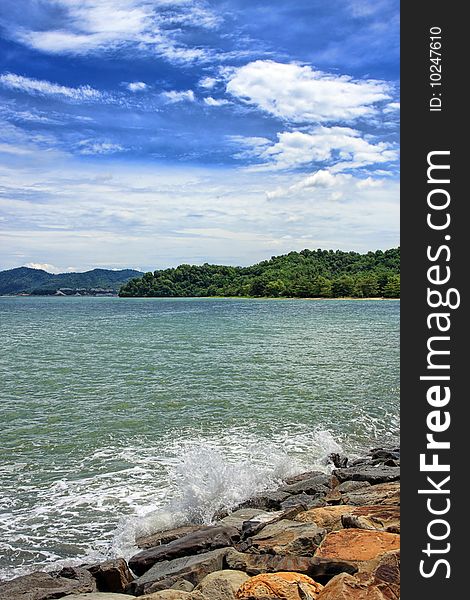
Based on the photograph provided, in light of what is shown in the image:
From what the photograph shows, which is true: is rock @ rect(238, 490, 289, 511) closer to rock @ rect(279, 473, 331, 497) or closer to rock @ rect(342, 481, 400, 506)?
rock @ rect(279, 473, 331, 497)

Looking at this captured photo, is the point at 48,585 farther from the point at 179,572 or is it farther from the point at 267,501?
the point at 267,501

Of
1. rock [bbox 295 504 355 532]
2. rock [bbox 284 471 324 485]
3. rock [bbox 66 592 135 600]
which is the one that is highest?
rock [bbox 295 504 355 532]

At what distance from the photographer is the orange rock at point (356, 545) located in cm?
722

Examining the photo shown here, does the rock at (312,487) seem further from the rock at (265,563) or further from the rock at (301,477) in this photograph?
A: the rock at (265,563)

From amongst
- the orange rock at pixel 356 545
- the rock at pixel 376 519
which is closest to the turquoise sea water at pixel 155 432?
the rock at pixel 376 519

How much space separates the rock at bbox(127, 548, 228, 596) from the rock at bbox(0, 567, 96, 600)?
711mm

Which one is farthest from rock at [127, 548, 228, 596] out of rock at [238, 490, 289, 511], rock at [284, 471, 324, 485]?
rock at [284, 471, 324, 485]

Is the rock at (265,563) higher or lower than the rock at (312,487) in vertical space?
higher

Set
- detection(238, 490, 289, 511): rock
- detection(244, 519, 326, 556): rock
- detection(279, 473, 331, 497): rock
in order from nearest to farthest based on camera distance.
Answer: detection(244, 519, 326, 556): rock < detection(238, 490, 289, 511): rock < detection(279, 473, 331, 497): rock

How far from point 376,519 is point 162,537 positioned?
12.4 feet

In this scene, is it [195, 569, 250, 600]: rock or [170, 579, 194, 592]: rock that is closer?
[195, 569, 250, 600]: rock

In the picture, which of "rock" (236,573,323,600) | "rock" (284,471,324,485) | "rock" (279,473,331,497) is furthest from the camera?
"rock" (284,471,324,485)

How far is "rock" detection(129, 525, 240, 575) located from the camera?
30.2 feet

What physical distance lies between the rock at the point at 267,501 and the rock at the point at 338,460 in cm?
300
